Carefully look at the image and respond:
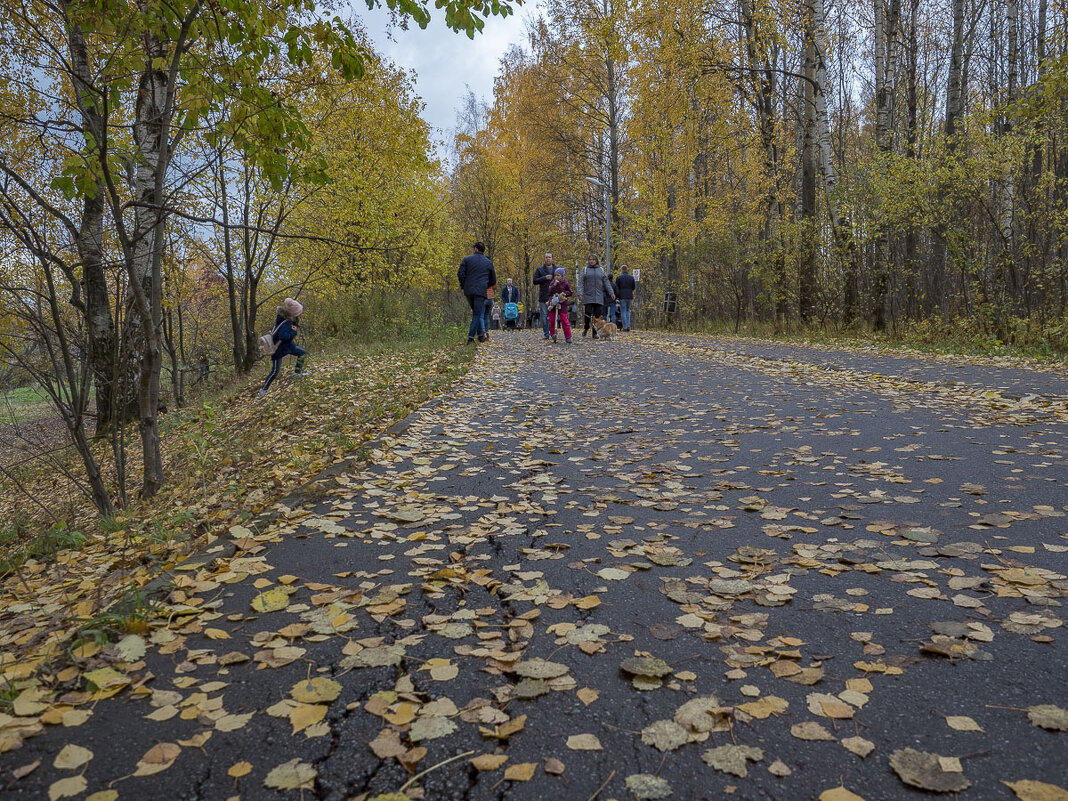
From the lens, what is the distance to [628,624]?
254 cm

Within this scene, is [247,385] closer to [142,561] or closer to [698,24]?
[142,561]

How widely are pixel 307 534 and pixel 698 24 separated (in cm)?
1815

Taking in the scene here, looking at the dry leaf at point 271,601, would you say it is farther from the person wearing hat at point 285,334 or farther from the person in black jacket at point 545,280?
the person in black jacket at point 545,280

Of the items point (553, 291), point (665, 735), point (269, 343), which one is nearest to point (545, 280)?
point (553, 291)

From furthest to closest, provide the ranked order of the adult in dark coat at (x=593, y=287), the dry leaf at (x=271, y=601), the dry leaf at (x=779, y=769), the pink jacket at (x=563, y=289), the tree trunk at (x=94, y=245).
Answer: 1. the adult in dark coat at (x=593, y=287)
2. the pink jacket at (x=563, y=289)
3. the tree trunk at (x=94, y=245)
4. the dry leaf at (x=271, y=601)
5. the dry leaf at (x=779, y=769)

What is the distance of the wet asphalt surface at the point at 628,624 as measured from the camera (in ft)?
5.79

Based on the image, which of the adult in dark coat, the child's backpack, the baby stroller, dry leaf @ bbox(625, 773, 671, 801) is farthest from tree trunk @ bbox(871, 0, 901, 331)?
the baby stroller

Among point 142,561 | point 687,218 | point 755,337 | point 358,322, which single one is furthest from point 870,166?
point 142,561

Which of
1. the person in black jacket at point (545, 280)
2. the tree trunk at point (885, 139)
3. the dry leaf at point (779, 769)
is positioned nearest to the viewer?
the dry leaf at point (779, 769)

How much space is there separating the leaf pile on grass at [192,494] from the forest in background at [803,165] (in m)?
9.83

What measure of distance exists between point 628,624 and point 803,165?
16.5 meters

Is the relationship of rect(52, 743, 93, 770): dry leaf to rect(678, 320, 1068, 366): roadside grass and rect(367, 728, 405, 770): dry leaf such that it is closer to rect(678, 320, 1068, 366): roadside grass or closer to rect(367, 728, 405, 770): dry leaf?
rect(367, 728, 405, 770): dry leaf

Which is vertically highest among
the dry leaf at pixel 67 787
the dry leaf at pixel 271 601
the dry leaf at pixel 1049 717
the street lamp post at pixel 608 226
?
the street lamp post at pixel 608 226

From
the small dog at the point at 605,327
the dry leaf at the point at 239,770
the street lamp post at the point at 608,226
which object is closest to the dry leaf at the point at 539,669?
the dry leaf at the point at 239,770
